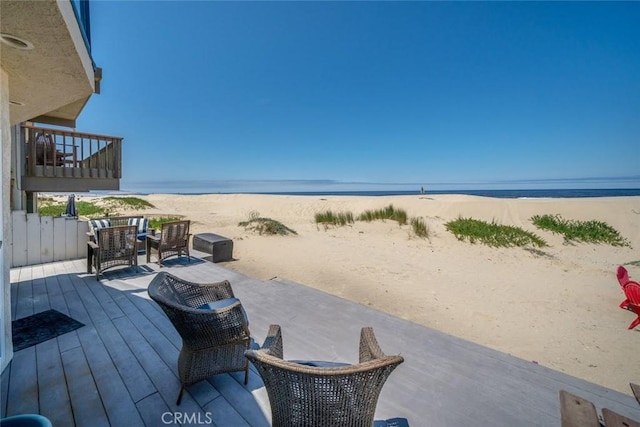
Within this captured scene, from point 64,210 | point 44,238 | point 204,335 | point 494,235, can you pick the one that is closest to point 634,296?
point 494,235

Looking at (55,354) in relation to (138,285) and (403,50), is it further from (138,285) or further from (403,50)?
(403,50)

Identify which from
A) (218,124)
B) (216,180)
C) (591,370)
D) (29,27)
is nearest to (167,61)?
(29,27)

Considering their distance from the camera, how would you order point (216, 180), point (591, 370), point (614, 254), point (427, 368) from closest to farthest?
point (427, 368) < point (591, 370) < point (614, 254) < point (216, 180)

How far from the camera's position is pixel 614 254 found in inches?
346

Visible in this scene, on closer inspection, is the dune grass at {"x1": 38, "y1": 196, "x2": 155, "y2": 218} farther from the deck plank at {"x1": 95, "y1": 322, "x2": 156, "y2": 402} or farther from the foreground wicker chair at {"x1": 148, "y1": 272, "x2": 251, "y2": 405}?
the foreground wicker chair at {"x1": 148, "y1": 272, "x2": 251, "y2": 405}

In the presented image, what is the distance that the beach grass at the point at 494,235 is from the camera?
8977mm

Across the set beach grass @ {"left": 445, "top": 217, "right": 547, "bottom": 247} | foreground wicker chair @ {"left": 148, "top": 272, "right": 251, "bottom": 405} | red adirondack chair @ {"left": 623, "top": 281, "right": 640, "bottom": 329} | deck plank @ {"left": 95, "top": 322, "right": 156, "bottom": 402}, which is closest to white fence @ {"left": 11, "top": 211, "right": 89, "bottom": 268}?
deck plank @ {"left": 95, "top": 322, "right": 156, "bottom": 402}

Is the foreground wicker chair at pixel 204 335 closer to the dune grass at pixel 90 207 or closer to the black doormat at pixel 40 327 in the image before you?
the black doormat at pixel 40 327

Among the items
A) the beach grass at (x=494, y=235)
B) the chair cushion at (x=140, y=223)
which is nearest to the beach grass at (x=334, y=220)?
the beach grass at (x=494, y=235)

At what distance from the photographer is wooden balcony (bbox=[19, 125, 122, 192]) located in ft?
18.2

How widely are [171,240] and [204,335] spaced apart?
13.9 ft

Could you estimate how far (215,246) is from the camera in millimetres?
6367

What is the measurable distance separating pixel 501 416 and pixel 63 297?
536 centimetres

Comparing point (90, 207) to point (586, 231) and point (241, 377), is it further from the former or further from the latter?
point (586, 231)
